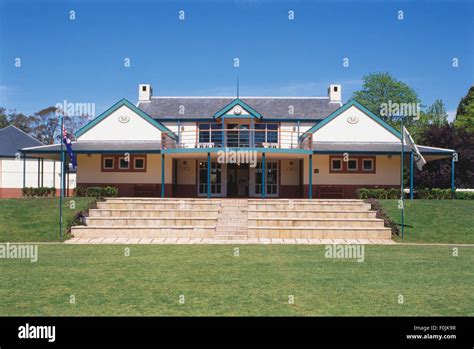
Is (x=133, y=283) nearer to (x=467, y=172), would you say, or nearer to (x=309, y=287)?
(x=309, y=287)

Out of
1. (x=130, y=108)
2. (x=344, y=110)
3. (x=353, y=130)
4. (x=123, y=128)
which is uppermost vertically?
(x=130, y=108)

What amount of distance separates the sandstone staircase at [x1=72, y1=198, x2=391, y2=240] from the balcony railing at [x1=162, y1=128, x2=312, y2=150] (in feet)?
22.7

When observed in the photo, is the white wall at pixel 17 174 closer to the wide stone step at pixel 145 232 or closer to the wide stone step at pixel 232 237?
the wide stone step at pixel 145 232

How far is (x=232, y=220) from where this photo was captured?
21656 mm

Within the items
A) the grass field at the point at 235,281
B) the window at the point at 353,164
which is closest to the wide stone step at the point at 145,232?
the grass field at the point at 235,281

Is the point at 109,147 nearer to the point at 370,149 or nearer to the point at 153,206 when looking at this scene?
the point at 153,206

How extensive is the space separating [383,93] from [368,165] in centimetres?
4136

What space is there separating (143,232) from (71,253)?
4.97 m

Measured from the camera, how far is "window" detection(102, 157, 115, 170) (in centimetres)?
3048

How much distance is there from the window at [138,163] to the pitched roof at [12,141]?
1542 centimetres

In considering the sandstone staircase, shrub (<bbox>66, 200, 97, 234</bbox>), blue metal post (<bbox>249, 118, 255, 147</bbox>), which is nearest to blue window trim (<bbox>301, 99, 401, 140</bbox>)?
blue metal post (<bbox>249, 118, 255, 147</bbox>)

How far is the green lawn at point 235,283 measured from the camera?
318 inches

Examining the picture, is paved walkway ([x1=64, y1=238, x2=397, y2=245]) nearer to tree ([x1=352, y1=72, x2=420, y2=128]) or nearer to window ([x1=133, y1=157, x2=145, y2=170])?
window ([x1=133, y1=157, x2=145, y2=170])

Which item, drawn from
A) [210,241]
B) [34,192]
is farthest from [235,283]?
[34,192]
